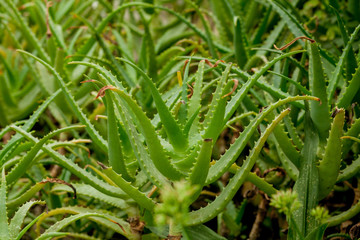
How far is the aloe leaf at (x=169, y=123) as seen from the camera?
681 mm

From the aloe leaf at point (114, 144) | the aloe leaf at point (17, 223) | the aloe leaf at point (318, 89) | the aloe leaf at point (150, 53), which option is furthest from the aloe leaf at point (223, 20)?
the aloe leaf at point (17, 223)

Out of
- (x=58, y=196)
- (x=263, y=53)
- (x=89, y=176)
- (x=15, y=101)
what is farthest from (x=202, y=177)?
(x=15, y=101)

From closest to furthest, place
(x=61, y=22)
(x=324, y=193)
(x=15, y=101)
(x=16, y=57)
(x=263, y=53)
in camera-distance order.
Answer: (x=324, y=193) < (x=263, y=53) < (x=15, y=101) < (x=16, y=57) < (x=61, y=22)

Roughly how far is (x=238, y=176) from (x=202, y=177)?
0.06m

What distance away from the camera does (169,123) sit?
69 cm

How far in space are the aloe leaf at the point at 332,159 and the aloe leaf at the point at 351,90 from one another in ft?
0.42

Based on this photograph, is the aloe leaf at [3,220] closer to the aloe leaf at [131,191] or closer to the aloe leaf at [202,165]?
the aloe leaf at [131,191]

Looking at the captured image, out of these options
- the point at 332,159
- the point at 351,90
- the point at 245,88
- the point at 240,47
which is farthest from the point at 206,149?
the point at 240,47

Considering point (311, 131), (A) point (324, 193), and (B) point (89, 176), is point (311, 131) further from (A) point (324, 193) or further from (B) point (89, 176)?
(B) point (89, 176)

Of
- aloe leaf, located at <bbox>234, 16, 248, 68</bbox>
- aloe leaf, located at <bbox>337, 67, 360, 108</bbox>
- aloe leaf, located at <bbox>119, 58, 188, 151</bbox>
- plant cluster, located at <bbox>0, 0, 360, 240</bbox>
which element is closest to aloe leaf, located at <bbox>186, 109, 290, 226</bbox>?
plant cluster, located at <bbox>0, 0, 360, 240</bbox>

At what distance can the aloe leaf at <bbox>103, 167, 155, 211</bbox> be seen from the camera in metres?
0.66

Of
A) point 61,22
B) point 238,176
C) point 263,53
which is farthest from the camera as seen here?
point 61,22

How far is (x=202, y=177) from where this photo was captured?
0.66 meters

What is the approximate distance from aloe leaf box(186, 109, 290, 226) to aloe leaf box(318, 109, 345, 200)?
99 millimetres
